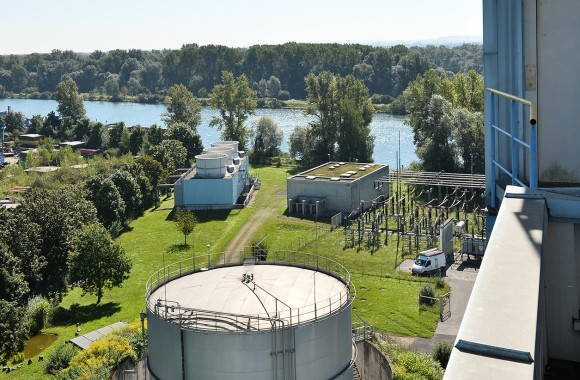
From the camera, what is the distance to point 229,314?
449 inches

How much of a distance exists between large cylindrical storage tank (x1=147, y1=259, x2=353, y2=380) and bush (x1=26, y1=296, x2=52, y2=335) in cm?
790

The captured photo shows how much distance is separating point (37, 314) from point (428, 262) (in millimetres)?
12035

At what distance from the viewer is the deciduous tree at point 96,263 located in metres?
22.1

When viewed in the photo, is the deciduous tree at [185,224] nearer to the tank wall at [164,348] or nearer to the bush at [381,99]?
the tank wall at [164,348]

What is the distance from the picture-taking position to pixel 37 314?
2048 centimetres

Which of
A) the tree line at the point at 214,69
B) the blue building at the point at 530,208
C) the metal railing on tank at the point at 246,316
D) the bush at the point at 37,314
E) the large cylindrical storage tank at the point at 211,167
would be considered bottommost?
the bush at the point at 37,314

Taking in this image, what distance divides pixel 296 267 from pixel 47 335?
8980mm

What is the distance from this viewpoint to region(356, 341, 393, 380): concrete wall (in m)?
14.9

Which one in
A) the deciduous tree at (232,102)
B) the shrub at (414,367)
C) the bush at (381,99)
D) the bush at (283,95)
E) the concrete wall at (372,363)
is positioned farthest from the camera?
the bush at (283,95)

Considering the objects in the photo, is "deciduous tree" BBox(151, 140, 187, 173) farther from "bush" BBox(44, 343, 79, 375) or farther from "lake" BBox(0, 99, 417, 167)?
"bush" BBox(44, 343, 79, 375)

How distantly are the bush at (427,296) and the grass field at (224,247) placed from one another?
10.8 inches

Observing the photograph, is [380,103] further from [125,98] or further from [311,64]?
[125,98]

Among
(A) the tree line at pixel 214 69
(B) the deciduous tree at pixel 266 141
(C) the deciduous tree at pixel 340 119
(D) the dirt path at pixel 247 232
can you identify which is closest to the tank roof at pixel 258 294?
(D) the dirt path at pixel 247 232

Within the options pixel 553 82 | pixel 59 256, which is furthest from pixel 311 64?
pixel 553 82
